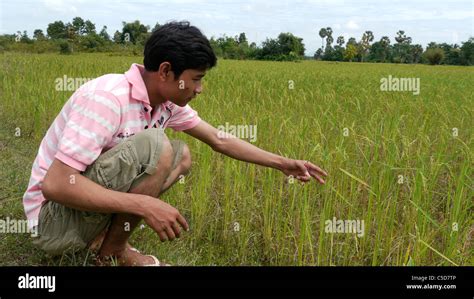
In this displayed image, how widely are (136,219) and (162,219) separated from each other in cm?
23

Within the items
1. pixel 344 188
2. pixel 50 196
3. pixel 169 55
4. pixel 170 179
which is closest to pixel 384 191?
pixel 344 188

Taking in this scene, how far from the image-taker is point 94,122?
1.41 m

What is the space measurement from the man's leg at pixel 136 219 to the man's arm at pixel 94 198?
6.4 inches

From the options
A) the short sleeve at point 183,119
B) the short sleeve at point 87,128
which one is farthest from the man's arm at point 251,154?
the short sleeve at point 87,128

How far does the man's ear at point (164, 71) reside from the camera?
1.55 metres

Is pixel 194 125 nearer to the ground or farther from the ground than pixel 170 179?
farther from the ground

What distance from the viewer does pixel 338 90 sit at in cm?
577

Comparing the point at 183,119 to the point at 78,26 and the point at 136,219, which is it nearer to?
the point at 136,219

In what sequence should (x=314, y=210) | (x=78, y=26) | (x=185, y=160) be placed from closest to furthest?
(x=185, y=160) → (x=314, y=210) → (x=78, y=26)

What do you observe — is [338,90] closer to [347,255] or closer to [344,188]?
[344,188]

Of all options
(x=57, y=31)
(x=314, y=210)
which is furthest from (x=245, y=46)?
(x=314, y=210)

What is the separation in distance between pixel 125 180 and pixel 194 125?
0.51 metres

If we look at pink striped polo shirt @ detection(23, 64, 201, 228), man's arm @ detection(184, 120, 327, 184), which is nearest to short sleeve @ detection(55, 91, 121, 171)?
pink striped polo shirt @ detection(23, 64, 201, 228)

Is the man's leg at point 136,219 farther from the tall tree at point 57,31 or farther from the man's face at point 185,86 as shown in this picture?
the tall tree at point 57,31
